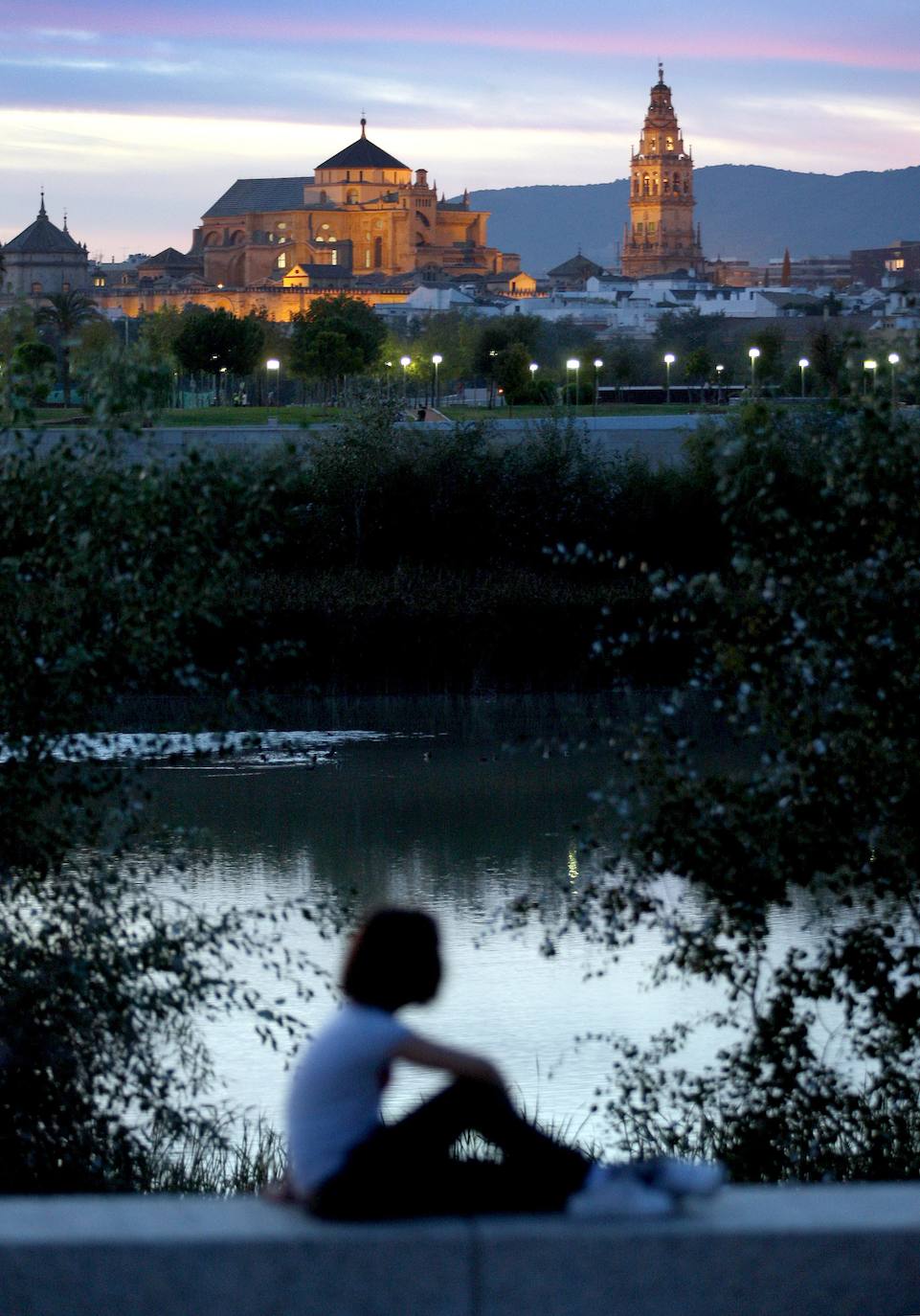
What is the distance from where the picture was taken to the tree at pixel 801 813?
5414 millimetres

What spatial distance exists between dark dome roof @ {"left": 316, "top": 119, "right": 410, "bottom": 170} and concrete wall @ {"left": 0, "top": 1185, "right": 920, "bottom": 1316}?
122 m

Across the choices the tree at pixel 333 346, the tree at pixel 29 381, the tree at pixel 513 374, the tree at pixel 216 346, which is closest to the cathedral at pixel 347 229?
the tree at pixel 333 346

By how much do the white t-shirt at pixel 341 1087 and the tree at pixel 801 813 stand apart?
225 cm

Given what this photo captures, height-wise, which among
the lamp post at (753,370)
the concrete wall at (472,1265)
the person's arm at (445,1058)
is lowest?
the concrete wall at (472,1265)

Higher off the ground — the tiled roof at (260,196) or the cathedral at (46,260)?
the tiled roof at (260,196)

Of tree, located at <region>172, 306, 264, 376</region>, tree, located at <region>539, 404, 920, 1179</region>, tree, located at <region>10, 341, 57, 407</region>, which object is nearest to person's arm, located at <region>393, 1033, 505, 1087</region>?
tree, located at <region>539, 404, 920, 1179</region>

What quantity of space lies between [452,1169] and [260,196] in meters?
120

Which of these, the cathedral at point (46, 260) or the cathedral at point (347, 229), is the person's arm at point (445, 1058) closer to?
the cathedral at point (46, 260)

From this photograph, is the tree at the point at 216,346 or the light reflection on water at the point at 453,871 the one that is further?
the tree at the point at 216,346

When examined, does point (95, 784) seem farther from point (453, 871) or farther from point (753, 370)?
point (753, 370)

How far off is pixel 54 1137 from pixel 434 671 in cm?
1677

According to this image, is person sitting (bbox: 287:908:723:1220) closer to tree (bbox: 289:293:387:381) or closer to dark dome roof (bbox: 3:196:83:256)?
tree (bbox: 289:293:387:381)

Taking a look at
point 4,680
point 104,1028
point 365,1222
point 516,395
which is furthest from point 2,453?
point 516,395

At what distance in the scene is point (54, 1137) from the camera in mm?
5762
